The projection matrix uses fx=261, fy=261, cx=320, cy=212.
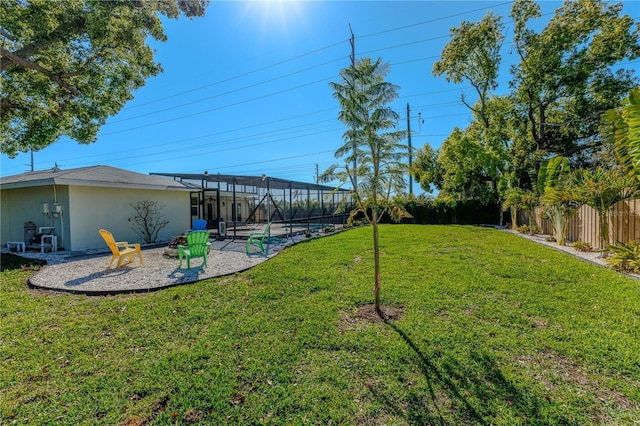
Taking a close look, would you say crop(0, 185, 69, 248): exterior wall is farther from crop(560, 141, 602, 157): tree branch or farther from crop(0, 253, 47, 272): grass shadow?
crop(560, 141, 602, 157): tree branch

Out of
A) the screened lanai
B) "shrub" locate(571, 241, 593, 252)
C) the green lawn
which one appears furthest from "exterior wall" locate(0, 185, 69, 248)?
"shrub" locate(571, 241, 593, 252)

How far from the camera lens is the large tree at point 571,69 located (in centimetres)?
1388

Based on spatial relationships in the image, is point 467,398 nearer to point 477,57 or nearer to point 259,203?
point 259,203

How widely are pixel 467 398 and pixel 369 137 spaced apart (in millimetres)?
2931

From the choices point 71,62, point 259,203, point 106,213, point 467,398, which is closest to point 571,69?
point 259,203

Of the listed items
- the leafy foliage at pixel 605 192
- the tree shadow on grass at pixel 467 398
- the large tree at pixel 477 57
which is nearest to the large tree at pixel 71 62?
the tree shadow on grass at pixel 467 398

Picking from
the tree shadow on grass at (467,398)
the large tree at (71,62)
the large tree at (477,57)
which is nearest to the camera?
the tree shadow on grass at (467,398)

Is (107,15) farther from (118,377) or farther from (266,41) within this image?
(118,377)

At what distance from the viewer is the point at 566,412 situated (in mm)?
2010

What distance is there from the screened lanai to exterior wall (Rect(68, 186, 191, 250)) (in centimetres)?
195

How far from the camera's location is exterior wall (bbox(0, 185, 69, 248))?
927cm

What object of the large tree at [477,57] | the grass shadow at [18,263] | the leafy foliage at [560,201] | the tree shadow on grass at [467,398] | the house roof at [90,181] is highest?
the large tree at [477,57]

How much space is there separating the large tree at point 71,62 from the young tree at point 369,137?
6.58 meters

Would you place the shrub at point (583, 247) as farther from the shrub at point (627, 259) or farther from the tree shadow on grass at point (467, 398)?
the tree shadow on grass at point (467, 398)
